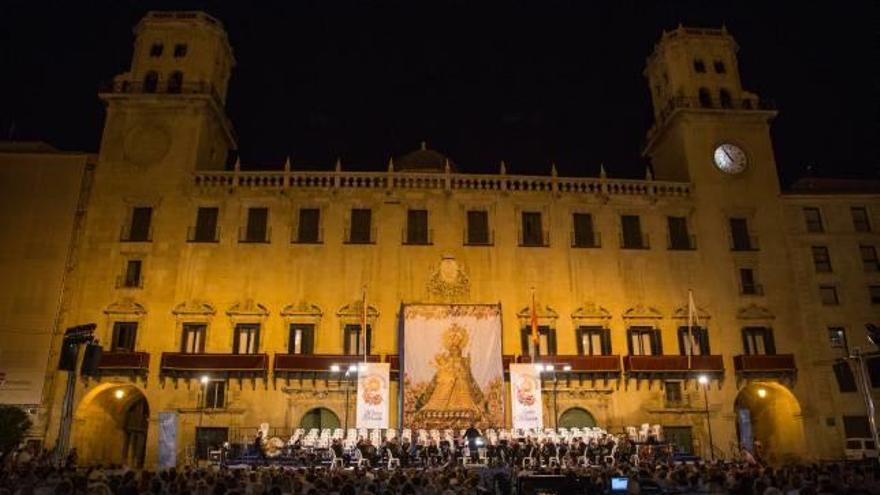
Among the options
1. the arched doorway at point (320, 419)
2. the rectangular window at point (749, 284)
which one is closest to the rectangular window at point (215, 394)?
the arched doorway at point (320, 419)

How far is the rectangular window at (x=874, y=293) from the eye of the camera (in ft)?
119

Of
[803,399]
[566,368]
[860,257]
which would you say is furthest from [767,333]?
[566,368]

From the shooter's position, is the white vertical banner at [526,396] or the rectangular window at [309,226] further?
the rectangular window at [309,226]

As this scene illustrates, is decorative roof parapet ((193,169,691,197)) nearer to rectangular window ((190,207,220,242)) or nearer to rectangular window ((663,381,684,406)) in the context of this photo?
rectangular window ((190,207,220,242))

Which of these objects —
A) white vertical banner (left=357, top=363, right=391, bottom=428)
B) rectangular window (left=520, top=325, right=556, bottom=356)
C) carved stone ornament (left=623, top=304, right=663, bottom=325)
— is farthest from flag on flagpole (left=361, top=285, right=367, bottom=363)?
carved stone ornament (left=623, top=304, right=663, bottom=325)

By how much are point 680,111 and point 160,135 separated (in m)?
30.4

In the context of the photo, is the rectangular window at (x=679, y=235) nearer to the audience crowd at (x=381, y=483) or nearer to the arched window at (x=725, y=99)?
the arched window at (x=725, y=99)

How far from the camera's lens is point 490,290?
34.5 meters

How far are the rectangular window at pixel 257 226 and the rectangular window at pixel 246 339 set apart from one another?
4746 millimetres

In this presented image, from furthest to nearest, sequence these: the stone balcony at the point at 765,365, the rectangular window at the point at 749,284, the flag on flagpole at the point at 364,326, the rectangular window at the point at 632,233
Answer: the rectangular window at the point at 632,233, the rectangular window at the point at 749,284, the stone balcony at the point at 765,365, the flag on flagpole at the point at 364,326

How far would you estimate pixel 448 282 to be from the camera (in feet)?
112

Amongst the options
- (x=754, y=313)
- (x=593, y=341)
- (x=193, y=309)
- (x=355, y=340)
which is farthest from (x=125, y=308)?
(x=754, y=313)

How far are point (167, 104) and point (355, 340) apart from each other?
17.6 meters

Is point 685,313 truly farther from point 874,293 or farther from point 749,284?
point 874,293
